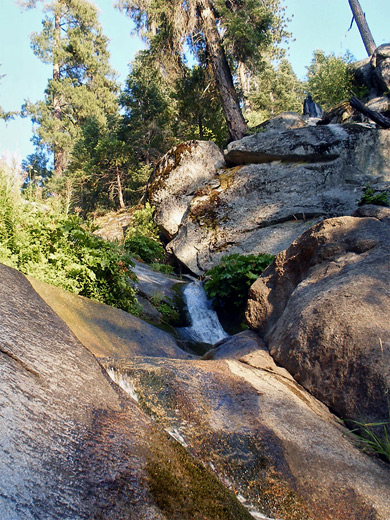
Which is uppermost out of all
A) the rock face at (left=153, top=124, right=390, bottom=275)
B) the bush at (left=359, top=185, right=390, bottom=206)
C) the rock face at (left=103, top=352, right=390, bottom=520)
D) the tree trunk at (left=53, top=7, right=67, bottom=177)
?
the tree trunk at (left=53, top=7, right=67, bottom=177)

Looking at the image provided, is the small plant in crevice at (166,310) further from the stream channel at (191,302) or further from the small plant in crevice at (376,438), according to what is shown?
the small plant in crevice at (376,438)

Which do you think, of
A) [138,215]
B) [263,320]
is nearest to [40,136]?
[138,215]

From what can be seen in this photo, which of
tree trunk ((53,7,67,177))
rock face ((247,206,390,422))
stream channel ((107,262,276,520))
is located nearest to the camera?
rock face ((247,206,390,422))

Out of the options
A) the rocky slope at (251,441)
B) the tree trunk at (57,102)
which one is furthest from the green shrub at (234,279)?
the tree trunk at (57,102)

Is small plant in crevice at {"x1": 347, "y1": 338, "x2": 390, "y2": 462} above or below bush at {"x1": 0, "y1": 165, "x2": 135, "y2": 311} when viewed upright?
below

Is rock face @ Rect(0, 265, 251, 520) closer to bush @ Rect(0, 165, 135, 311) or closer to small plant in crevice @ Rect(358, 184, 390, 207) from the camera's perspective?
bush @ Rect(0, 165, 135, 311)

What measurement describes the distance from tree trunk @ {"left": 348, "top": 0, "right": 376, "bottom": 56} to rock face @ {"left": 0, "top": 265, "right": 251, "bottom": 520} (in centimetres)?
2628

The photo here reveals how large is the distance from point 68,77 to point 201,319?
103ft

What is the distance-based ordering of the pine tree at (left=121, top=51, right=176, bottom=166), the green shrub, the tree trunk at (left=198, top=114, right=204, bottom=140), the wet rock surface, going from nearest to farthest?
the wet rock surface
the green shrub
the tree trunk at (left=198, top=114, right=204, bottom=140)
the pine tree at (left=121, top=51, right=176, bottom=166)

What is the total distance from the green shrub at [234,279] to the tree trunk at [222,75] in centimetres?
789

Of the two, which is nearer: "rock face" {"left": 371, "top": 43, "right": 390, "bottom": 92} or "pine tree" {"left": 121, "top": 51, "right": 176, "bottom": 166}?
"pine tree" {"left": 121, "top": 51, "right": 176, "bottom": 166}

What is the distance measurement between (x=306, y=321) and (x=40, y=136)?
32.2 metres

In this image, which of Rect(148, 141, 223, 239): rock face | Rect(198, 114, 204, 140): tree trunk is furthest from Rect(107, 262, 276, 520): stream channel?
Rect(198, 114, 204, 140): tree trunk

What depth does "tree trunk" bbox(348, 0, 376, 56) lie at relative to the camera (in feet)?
77.4
